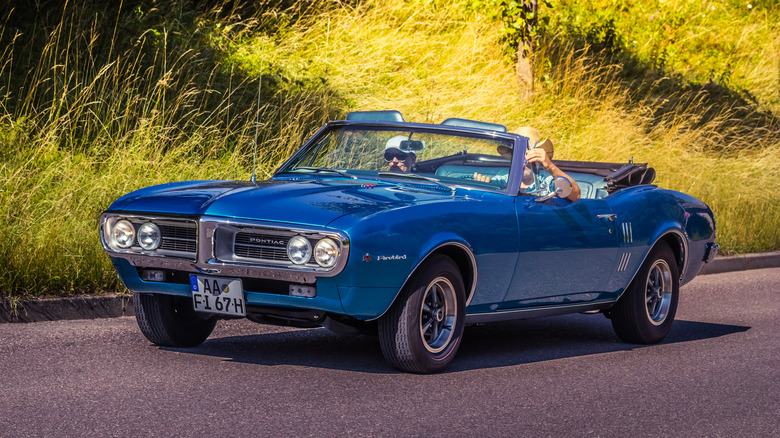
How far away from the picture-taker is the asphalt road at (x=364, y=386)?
4895 millimetres

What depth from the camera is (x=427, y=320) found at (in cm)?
596

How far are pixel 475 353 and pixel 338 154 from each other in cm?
158

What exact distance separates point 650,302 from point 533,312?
1429mm

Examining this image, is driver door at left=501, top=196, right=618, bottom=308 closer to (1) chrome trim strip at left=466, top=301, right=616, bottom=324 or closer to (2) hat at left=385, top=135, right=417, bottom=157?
(1) chrome trim strip at left=466, top=301, right=616, bottom=324

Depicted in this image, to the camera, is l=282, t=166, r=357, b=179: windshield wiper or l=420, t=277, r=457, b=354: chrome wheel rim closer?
l=420, t=277, r=457, b=354: chrome wheel rim

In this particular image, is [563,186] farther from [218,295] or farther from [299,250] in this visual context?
[218,295]

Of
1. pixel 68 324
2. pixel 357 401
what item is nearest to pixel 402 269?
pixel 357 401

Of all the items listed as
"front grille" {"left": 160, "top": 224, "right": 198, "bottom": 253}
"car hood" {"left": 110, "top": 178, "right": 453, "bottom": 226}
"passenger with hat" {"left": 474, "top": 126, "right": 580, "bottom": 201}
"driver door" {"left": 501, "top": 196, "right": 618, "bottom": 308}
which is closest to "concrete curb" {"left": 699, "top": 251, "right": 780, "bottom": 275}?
"driver door" {"left": 501, "top": 196, "right": 618, "bottom": 308}

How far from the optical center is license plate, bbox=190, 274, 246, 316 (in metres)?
5.55

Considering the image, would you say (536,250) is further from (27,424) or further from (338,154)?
(27,424)

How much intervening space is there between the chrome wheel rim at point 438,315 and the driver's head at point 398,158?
46.4 inches

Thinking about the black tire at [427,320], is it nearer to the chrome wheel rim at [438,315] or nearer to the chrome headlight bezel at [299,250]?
the chrome wheel rim at [438,315]

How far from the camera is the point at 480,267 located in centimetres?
613

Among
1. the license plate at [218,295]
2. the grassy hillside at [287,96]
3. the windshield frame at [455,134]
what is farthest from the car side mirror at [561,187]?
the grassy hillside at [287,96]
